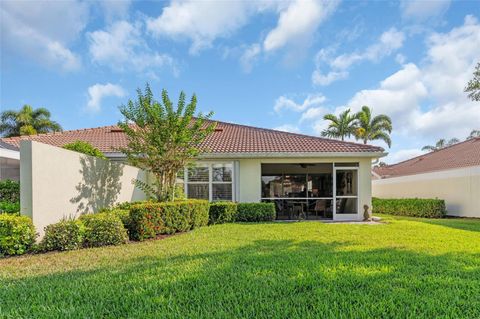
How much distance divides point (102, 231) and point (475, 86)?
16.6m

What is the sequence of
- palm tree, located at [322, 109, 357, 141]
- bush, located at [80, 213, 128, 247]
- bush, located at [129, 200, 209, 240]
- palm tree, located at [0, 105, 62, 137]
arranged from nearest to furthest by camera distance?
bush, located at [80, 213, 128, 247], bush, located at [129, 200, 209, 240], palm tree, located at [0, 105, 62, 137], palm tree, located at [322, 109, 357, 141]

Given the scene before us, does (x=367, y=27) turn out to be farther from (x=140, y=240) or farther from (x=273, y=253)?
(x=140, y=240)

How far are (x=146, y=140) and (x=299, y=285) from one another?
323 inches

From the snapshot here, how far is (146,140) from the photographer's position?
10.9 meters

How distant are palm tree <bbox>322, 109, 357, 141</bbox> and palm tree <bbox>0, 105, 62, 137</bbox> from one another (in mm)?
31660

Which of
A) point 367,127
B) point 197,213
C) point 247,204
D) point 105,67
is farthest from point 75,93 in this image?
point 367,127

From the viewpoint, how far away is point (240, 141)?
16.0m

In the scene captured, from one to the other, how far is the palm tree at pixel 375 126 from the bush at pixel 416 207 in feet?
54.6

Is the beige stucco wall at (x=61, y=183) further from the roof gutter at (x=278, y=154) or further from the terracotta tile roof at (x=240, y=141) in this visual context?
the roof gutter at (x=278, y=154)

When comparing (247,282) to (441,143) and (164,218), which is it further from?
(441,143)

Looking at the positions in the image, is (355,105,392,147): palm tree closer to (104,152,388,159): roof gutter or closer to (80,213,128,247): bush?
(104,152,388,159): roof gutter

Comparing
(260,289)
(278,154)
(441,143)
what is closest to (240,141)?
(278,154)

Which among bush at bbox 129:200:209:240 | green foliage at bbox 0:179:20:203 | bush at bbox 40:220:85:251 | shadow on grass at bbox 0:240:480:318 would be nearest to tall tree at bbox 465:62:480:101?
shadow on grass at bbox 0:240:480:318

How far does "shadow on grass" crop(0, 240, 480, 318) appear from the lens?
11.3ft
